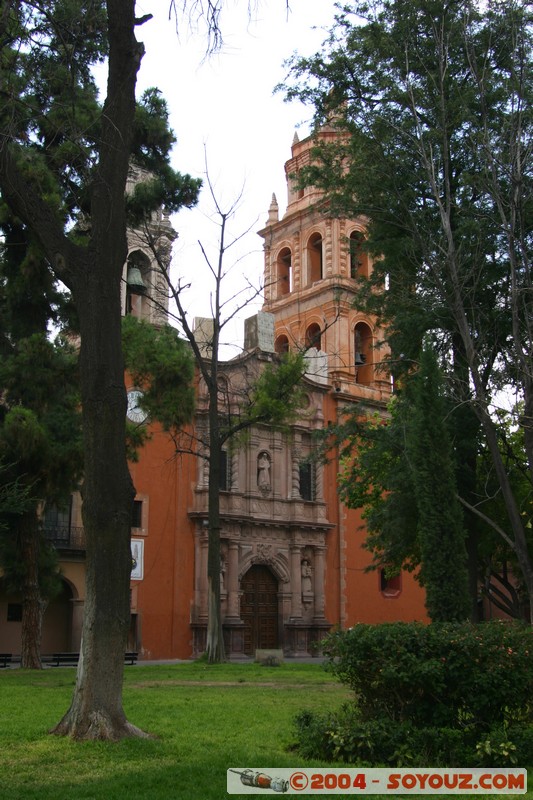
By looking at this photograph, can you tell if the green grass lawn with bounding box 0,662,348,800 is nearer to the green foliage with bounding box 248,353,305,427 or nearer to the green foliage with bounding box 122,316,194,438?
the green foliage with bounding box 122,316,194,438

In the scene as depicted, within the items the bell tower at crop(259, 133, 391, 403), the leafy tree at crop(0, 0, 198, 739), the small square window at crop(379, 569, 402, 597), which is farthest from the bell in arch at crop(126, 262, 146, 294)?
the small square window at crop(379, 569, 402, 597)

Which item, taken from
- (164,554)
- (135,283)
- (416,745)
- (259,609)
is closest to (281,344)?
(259,609)

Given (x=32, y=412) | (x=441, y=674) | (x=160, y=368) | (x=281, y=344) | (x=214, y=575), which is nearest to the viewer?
(x=441, y=674)

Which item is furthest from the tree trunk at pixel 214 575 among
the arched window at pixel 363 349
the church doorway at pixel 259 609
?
the arched window at pixel 363 349

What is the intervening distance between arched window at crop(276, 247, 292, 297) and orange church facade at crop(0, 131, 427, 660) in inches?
59.3

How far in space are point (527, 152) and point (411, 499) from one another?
25.3 ft

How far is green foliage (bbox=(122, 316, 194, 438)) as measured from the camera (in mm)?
20469

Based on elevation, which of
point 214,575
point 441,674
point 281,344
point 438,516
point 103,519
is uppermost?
point 281,344

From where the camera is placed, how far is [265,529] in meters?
31.8

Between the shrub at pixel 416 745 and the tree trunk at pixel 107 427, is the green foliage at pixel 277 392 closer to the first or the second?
the tree trunk at pixel 107 427

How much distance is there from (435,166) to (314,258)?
2218 centimetres

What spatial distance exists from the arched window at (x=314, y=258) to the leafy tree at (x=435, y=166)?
1851cm

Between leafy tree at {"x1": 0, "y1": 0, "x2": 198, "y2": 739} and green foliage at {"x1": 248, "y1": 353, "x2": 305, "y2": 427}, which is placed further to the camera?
green foliage at {"x1": 248, "y1": 353, "x2": 305, "y2": 427}

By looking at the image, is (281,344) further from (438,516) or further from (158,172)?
(438,516)
